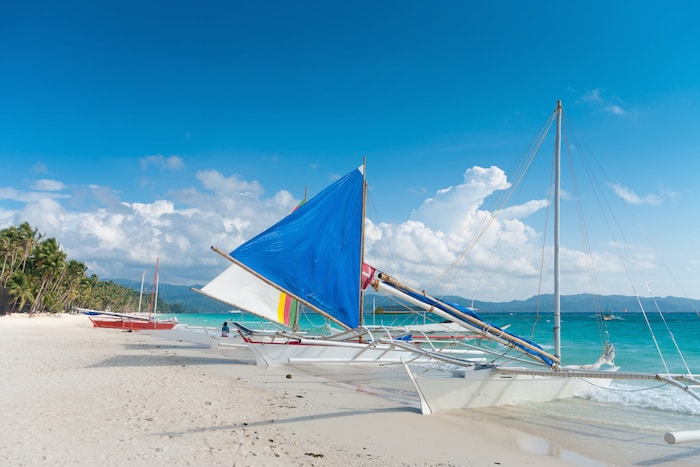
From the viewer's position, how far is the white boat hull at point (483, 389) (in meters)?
10.2

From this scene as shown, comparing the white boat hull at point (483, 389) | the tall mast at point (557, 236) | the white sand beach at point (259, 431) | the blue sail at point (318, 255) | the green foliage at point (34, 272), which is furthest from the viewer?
the green foliage at point (34, 272)

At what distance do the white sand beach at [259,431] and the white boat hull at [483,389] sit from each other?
36 centimetres

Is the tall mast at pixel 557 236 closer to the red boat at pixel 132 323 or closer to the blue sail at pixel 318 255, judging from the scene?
the blue sail at pixel 318 255

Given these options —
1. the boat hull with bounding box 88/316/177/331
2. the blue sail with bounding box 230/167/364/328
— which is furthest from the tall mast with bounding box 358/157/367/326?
the boat hull with bounding box 88/316/177/331

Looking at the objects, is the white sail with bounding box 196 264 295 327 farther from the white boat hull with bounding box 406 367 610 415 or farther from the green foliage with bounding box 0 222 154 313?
the green foliage with bounding box 0 222 154 313

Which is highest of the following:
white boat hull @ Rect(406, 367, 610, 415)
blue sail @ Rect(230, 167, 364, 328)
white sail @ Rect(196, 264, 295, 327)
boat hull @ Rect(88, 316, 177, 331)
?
blue sail @ Rect(230, 167, 364, 328)

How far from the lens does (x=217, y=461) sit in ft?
20.4

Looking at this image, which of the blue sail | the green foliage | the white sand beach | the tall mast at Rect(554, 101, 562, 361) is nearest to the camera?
the white sand beach

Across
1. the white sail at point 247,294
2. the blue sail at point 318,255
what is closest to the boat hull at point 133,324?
the white sail at point 247,294

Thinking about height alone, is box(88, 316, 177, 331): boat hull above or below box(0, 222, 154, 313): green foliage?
below

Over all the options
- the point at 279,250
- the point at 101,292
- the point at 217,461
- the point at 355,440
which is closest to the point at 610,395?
the point at 355,440

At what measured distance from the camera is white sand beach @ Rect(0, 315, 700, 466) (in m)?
6.56

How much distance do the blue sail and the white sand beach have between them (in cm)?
276

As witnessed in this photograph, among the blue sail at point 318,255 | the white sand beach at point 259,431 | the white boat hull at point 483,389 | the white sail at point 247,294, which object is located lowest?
the white sand beach at point 259,431
